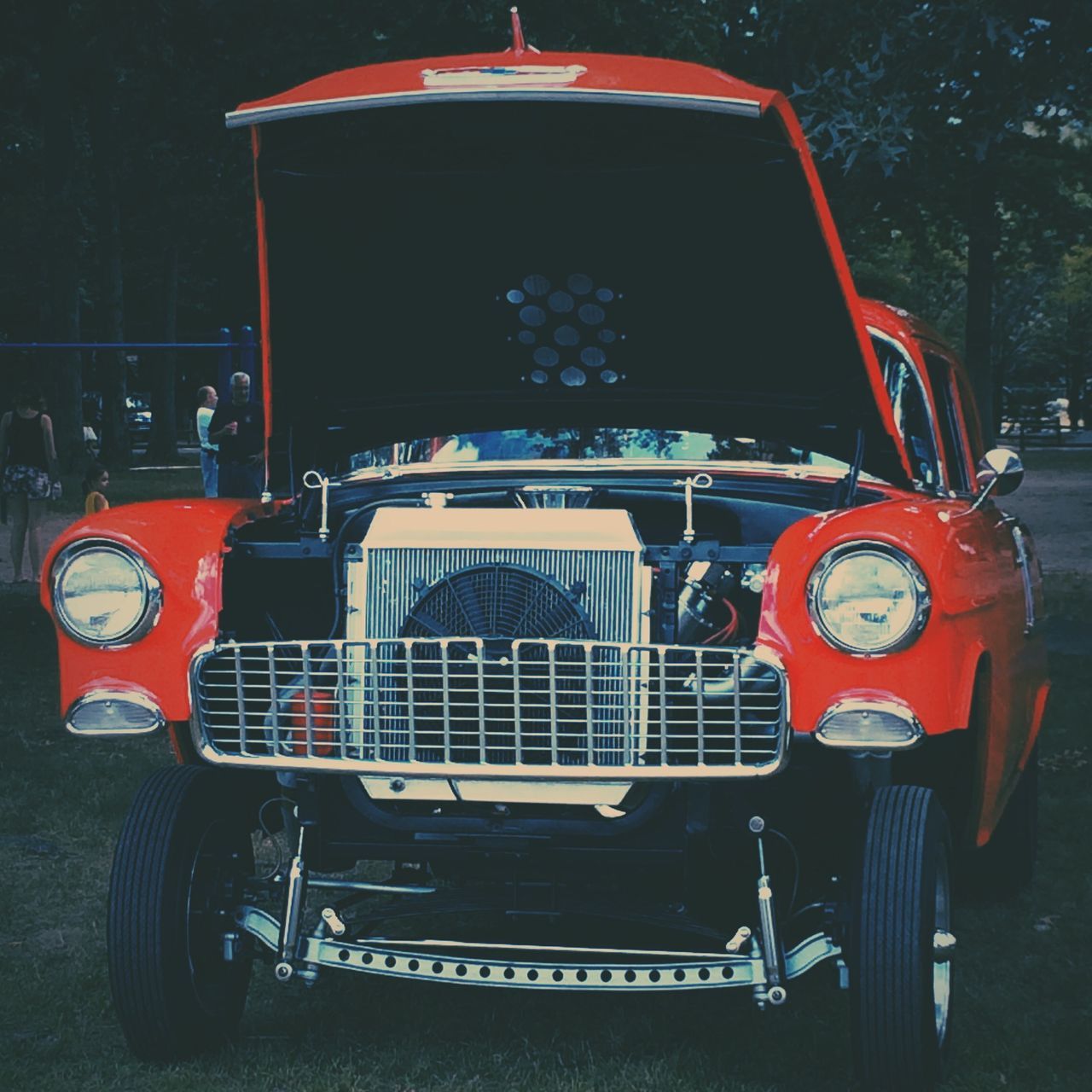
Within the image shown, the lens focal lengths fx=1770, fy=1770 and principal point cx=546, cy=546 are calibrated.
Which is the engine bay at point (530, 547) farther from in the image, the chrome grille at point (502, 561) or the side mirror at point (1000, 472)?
the side mirror at point (1000, 472)

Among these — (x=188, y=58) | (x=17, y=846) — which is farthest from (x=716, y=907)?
(x=188, y=58)

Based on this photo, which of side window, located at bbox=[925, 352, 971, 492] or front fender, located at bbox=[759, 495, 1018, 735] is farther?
side window, located at bbox=[925, 352, 971, 492]

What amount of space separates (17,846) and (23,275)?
29.1 m

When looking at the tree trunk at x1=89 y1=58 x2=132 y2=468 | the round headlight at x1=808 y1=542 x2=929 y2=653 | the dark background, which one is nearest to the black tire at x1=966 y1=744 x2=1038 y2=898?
the round headlight at x1=808 y1=542 x2=929 y2=653

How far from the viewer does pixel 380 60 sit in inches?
630

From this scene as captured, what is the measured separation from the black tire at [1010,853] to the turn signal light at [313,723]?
2632mm

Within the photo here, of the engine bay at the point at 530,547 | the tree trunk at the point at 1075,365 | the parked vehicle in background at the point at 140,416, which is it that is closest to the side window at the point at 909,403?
the engine bay at the point at 530,547

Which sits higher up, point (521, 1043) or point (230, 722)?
point (230, 722)

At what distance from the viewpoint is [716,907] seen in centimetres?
549

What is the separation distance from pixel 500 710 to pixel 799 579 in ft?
2.37

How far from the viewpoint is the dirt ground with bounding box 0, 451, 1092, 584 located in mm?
16875

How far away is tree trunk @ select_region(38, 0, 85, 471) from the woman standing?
1237 centimetres

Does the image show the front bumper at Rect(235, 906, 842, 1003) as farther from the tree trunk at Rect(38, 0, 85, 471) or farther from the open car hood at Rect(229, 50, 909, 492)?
the tree trunk at Rect(38, 0, 85, 471)

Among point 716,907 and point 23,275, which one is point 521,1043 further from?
point 23,275
